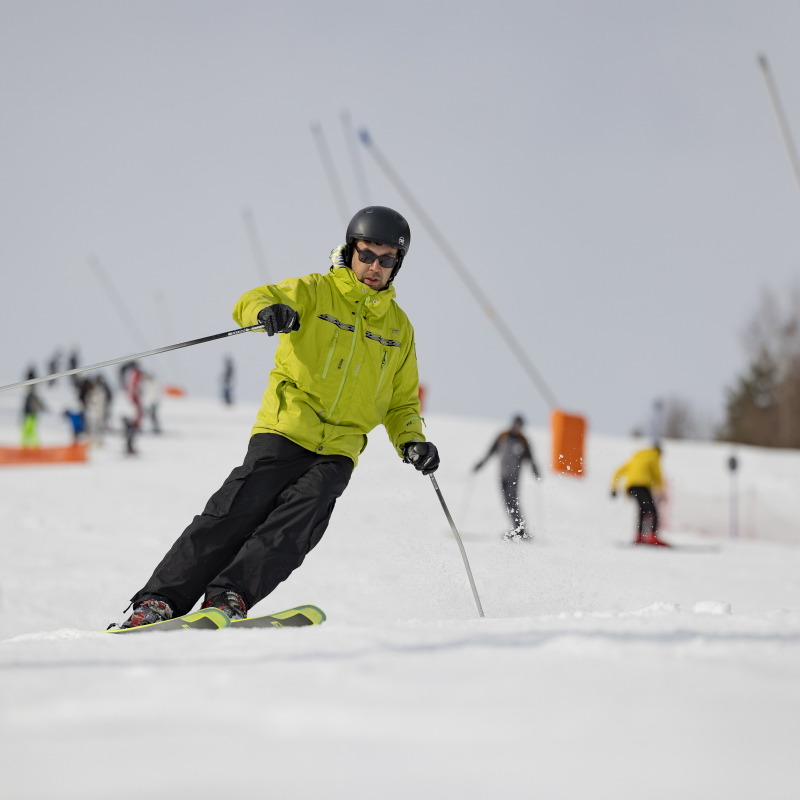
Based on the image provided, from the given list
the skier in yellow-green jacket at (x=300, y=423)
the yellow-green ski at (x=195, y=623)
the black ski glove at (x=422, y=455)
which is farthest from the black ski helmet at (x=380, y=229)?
the yellow-green ski at (x=195, y=623)

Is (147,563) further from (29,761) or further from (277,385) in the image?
(29,761)

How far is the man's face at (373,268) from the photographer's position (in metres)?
3.28

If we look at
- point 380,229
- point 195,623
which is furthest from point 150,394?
point 195,623

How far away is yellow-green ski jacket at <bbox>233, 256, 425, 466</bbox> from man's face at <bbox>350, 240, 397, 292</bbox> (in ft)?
0.15

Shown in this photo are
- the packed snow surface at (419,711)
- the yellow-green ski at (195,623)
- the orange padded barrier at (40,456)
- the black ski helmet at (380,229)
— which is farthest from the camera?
the orange padded barrier at (40,456)

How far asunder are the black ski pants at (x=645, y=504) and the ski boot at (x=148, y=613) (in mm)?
8137

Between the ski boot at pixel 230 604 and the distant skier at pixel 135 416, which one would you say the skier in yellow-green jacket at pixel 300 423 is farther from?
the distant skier at pixel 135 416

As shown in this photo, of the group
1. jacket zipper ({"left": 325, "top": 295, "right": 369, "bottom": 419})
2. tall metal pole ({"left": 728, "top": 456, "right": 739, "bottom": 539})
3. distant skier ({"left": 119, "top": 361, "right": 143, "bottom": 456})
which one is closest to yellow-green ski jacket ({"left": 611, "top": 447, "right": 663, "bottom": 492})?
tall metal pole ({"left": 728, "top": 456, "right": 739, "bottom": 539})

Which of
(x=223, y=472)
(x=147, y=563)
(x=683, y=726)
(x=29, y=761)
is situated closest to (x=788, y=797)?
(x=683, y=726)

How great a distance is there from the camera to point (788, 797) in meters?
1.08

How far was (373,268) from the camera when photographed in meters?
3.28

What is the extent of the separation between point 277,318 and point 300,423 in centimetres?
48

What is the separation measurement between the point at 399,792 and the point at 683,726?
19.5 inches

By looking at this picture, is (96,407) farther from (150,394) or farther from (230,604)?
(230,604)
